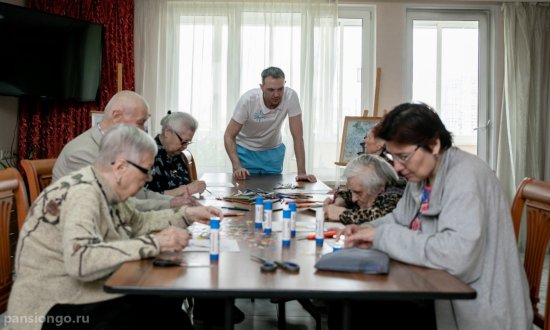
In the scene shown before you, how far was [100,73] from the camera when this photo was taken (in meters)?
5.17

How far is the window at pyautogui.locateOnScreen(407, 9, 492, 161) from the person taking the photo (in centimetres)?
567

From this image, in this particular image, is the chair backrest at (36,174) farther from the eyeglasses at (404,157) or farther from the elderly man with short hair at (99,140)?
the eyeglasses at (404,157)

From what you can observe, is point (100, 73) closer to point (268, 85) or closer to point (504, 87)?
point (268, 85)

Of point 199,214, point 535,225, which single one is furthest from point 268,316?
point 535,225

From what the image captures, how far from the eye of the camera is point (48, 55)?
15.8 ft

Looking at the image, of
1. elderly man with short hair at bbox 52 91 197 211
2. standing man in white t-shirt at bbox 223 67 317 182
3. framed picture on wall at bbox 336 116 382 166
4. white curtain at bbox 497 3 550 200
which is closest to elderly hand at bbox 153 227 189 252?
elderly man with short hair at bbox 52 91 197 211

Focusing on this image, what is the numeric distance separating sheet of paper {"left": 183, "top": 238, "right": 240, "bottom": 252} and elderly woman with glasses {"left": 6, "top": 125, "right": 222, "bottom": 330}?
6 centimetres

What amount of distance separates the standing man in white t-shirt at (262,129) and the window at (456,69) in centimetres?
190

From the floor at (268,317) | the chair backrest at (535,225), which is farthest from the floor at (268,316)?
the chair backrest at (535,225)

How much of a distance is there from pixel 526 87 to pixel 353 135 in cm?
185

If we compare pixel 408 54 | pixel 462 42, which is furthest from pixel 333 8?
pixel 462 42

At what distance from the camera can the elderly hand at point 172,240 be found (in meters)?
1.53

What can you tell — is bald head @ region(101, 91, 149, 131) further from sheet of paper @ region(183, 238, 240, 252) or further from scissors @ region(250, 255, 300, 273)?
scissors @ region(250, 255, 300, 273)

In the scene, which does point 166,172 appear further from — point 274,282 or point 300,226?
point 274,282
